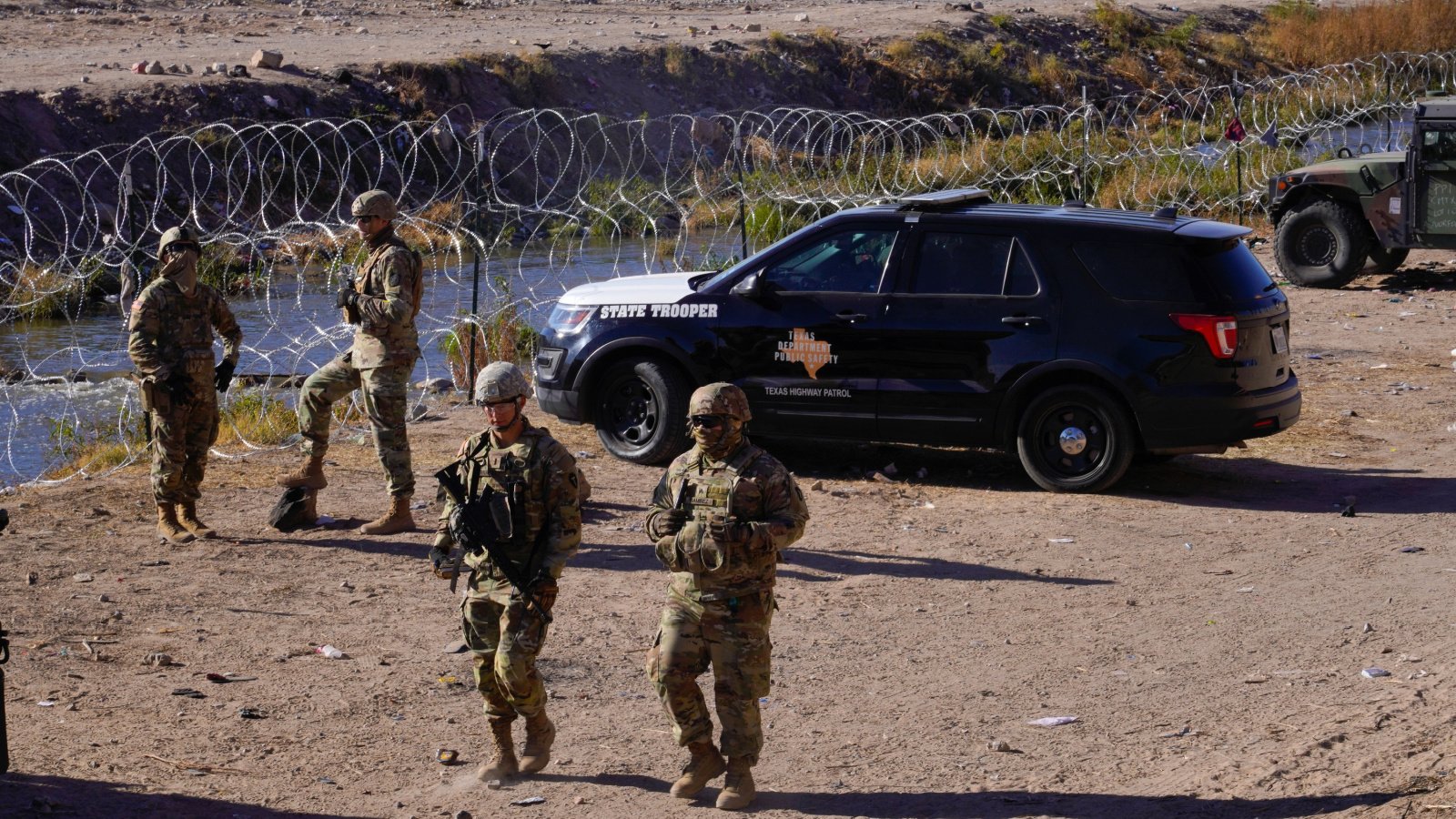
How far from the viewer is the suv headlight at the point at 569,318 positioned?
985 cm

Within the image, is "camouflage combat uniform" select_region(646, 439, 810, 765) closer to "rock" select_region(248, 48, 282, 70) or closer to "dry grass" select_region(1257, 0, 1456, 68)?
"rock" select_region(248, 48, 282, 70)

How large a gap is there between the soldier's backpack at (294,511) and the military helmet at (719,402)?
13.7ft

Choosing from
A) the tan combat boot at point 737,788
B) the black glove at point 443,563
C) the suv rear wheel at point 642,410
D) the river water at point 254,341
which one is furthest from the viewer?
the river water at point 254,341

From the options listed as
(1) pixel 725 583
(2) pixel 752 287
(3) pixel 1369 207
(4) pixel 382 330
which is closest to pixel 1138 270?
(2) pixel 752 287

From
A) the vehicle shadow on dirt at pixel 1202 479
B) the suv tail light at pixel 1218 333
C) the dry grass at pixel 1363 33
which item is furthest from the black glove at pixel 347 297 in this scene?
the dry grass at pixel 1363 33

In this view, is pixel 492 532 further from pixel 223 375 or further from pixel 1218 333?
pixel 1218 333

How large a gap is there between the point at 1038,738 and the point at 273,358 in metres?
10.0

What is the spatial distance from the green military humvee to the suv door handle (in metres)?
8.09

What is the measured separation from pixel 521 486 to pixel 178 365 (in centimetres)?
361

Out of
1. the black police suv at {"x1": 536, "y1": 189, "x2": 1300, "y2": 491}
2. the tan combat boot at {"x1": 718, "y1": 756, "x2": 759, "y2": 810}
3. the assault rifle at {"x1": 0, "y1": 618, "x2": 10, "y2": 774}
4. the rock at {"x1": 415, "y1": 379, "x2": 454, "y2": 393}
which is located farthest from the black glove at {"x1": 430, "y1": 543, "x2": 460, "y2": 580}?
the rock at {"x1": 415, "y1": 379, "x2": 454, "y2": 393}

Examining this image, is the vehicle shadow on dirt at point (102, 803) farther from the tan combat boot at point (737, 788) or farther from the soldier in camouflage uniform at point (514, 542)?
the tan combat boot at point (737, 788)

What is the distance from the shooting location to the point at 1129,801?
199 inches

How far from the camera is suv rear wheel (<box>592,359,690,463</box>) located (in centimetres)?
958

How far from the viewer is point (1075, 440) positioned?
355 inches
